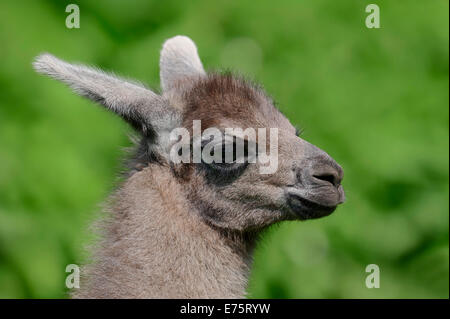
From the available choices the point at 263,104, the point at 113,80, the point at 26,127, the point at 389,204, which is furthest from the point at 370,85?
the point at 113,80

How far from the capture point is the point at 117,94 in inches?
223

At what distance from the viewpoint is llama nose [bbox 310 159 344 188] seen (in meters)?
5.70

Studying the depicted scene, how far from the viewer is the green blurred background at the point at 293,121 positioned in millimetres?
9242

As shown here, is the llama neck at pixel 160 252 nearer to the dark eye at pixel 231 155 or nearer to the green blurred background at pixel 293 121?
the dark eye at pixel 231 155

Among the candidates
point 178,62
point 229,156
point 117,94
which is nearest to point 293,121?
point 178,62

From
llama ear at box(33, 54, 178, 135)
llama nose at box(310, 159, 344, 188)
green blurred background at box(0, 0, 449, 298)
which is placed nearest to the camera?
llama ear at box(33, 54, 178, 135)

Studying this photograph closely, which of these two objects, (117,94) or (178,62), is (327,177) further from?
(178,62)

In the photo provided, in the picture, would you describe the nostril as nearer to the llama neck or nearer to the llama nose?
the llama nose

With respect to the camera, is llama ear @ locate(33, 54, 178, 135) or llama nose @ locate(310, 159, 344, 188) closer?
llama ear @ locate(33, 54, 178, 135)

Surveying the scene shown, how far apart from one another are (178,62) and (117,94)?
4.45 feet

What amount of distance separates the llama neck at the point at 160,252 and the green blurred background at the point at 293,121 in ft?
10.0

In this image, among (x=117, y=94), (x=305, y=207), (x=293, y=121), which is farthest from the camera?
(x=293, y=121)

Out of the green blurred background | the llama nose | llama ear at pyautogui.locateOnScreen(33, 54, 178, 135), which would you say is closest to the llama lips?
the llama nose

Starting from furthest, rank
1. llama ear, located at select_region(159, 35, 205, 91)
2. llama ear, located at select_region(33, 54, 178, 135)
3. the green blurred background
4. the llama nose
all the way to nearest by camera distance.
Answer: the green blurred background → llama ear, located at select_region(159, 35, 205, 91) → the llama nose → llama ear, located at select_region(33, 54, 178, 135)
